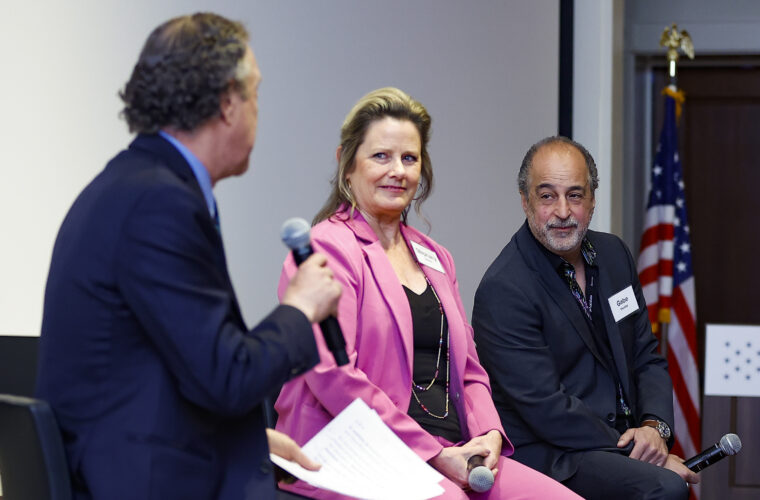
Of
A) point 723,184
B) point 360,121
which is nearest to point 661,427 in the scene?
point 360,121

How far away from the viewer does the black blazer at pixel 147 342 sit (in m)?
1.31

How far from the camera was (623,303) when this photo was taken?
9.20 ft

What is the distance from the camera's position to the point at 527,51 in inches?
176

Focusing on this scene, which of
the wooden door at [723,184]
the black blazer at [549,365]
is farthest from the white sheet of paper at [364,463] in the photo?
the wooden door at [723,184]

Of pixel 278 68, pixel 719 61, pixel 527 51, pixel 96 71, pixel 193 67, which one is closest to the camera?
pixel 193 67

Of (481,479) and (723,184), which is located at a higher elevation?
(723,184)

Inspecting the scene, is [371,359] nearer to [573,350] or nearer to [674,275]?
[573,350]

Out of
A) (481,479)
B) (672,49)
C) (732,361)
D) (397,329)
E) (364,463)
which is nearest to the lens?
(364,463)

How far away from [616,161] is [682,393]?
1.57m

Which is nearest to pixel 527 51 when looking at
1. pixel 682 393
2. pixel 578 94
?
pixel 578 94

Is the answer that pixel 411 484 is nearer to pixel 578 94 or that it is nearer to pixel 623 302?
pixel 623 302

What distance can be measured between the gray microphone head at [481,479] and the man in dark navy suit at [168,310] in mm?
820

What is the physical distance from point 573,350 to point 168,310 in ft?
5.36

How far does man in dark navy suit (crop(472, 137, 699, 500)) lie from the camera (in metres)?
2.56
